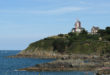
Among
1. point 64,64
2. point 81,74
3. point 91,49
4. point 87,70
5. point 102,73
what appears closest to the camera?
point 102,73

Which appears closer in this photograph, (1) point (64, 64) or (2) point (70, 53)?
(1) point (64, 64)

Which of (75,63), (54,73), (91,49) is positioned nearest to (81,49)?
(91,49)

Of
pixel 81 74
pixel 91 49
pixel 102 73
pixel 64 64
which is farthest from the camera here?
pixel 91 49

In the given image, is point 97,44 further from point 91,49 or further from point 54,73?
point 54,73

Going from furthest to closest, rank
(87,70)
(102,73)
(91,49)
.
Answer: (91,49)
(87,70)
(102,73)

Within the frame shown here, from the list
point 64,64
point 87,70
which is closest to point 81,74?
point 87,70

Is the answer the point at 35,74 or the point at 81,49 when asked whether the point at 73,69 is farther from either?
the point at 81,49

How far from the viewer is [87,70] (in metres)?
87.9

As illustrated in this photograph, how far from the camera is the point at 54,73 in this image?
82688 mm

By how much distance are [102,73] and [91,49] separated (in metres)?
120

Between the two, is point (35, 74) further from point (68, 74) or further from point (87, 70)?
point (87, 70)

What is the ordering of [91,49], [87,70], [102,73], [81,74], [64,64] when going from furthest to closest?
1. [91,49]
2. [64,64]
3. [87,70]
4. [81,74]
5. [102,73]

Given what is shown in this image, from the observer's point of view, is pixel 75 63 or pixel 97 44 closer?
pixel 75 63

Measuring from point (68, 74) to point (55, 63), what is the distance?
1559cm
